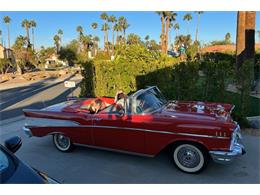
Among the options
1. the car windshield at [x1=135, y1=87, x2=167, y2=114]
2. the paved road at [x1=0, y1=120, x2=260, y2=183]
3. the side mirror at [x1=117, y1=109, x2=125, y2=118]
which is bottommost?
the paved road at [x1=0, y1=120, x2=260, y2=183]

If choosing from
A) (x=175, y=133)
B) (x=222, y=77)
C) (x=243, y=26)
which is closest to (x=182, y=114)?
(x=175, y=133)

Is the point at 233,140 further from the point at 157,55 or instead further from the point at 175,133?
the point at 157,55

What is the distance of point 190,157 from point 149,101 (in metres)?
1.23

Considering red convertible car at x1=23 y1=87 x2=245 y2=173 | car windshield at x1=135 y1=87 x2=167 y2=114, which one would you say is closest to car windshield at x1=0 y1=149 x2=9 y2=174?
red convertible car at x1=23 y1=87 x2=245 y2=173

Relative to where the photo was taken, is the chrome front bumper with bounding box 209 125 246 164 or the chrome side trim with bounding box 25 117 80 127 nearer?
the chrome front bumper with bounding box 209 125 246 164

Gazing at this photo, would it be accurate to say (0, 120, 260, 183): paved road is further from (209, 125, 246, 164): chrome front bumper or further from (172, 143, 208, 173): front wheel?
(209, 125, 246, 164): chrome front bumper

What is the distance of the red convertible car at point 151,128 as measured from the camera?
13.3 feet

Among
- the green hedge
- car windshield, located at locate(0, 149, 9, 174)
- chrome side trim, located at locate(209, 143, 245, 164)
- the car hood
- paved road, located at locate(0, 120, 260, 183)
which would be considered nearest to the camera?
car windshield, located at locate(0, 149, 9, 174)

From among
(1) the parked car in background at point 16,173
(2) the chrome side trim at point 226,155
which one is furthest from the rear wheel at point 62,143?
(2) the chrome side trim at point 226,155

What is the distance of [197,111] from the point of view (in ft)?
15.2

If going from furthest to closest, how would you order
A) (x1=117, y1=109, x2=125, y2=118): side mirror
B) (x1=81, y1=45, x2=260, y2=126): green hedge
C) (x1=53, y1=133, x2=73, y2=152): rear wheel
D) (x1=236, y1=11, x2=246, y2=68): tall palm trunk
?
(x1=236, y1=11, x2=246, y2=68): tall palm trunk → (x1=81, y1=45, x2=260, y2=126): green hedge → (x1=53, y1=133, x2=73, y2=152): rear wheel → (x1=117, y1=109, x2=125, y2=118): side mirror

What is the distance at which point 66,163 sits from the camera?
16.4 ft

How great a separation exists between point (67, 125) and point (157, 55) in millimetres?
4566

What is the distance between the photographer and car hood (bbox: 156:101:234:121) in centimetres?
434
